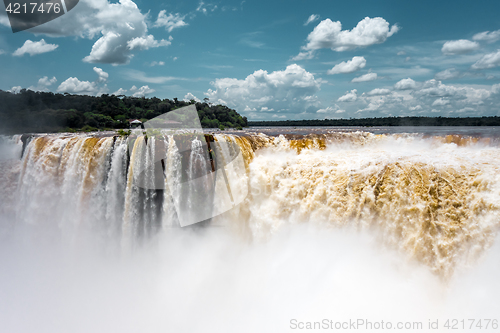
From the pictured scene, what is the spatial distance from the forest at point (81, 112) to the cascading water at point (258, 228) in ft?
70.0

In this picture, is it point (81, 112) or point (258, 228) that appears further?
point (81, 112)

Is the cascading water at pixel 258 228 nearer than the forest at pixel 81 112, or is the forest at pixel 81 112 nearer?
the cascading water at pixel 258 228

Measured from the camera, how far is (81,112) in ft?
124

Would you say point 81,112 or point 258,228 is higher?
point 81,112

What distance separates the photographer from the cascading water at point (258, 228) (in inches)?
275

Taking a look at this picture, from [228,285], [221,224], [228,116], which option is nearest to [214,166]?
[221,224]

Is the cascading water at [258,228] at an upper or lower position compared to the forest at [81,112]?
lower

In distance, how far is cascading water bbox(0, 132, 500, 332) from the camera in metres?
6.99

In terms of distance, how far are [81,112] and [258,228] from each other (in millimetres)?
37298

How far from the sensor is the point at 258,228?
33.0 ft

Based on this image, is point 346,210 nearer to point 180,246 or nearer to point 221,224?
point 221,224

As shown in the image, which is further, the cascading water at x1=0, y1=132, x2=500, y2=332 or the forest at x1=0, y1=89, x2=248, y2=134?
the forest at x1=0, y1=89, x2=248, y2=134

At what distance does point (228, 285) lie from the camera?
363 inches

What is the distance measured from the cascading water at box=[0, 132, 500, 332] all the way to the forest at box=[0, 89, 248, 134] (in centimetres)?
2134
